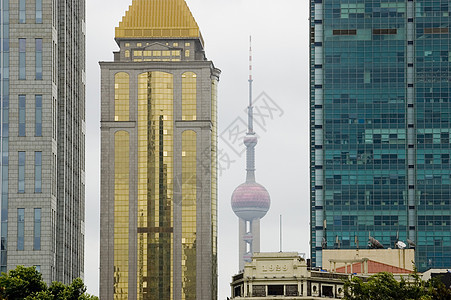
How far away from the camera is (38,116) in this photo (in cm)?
18262

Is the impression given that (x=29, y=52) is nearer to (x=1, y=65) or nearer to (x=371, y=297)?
(x=1, y=65)

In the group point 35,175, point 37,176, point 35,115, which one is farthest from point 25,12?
point 37,176

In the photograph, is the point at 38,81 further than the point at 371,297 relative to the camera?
Yes

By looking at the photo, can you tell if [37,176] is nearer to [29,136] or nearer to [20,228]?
[29,136]

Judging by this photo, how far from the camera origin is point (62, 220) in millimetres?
191625

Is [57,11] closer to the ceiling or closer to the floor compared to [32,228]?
closer to the ceiling

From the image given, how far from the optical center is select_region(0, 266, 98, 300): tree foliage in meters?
135

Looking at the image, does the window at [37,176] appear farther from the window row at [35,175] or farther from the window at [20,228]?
the window at [20,228]

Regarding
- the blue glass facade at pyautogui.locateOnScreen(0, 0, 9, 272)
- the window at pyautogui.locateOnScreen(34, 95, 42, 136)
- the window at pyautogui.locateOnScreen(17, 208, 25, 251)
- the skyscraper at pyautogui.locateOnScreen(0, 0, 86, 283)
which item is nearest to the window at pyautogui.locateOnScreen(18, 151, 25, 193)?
the skyscraper at pyautogui.locateOnScreen(0, 0, 86, 283)

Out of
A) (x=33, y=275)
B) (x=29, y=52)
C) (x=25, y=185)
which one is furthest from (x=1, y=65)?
(x=33, y=275)

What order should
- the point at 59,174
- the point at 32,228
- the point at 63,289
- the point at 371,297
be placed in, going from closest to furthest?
the point at 63,289, the point at 371,297, the point at 32,228, the point at 59,174

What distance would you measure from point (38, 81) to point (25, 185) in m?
14.1

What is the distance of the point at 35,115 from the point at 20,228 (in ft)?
50.2

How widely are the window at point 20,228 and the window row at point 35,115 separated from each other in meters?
10.5
